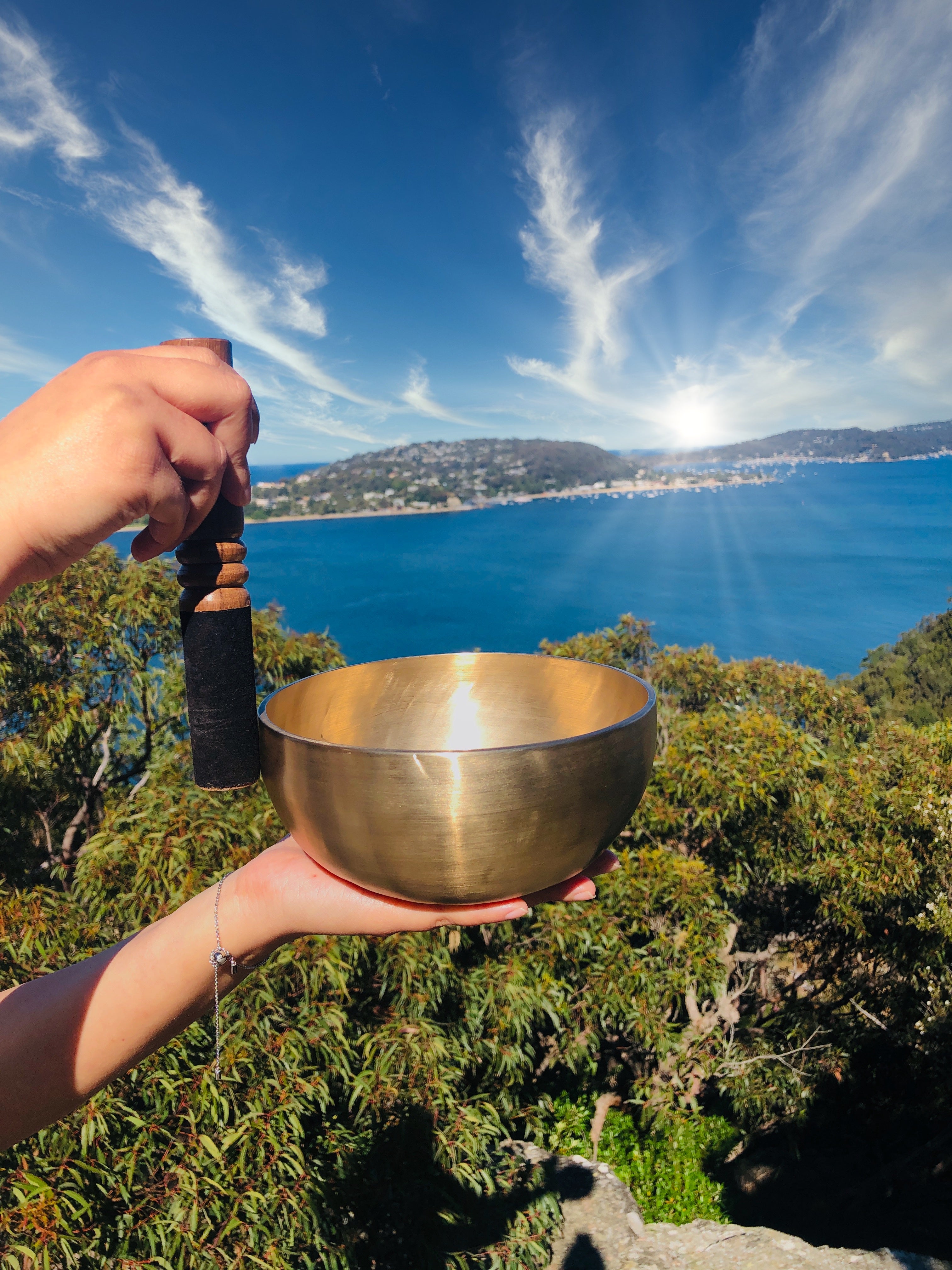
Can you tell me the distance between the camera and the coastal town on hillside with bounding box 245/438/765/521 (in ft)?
234

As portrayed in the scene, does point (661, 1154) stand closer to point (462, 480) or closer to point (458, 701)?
point (458, 701)

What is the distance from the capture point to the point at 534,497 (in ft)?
262

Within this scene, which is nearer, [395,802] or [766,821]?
[395,802]

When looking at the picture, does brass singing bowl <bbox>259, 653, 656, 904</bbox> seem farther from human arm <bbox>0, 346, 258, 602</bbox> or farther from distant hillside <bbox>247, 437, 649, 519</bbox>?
distant hillside <bbox>247, 437, 649, 519</bbox>

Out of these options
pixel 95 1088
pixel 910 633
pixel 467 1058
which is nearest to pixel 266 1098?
pixel 467 1058

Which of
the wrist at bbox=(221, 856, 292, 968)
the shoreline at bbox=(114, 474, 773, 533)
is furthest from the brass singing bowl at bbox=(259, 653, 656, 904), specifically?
the shoreline at bbox=(114, 474, 773, 533)

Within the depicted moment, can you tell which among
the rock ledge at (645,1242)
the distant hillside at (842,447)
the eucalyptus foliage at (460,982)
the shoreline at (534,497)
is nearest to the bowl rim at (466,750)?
the eucalyptus foliage at (460,982)

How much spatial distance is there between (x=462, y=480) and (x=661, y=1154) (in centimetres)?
7910

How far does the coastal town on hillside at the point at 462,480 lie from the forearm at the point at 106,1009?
6866 cm

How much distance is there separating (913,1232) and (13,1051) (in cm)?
631

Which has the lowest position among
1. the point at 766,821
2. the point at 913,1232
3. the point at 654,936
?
the point at 913,1232

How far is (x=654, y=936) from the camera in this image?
161 inches

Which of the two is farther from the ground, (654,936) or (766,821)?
(766,821)

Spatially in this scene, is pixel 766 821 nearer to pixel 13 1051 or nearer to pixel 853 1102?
pixel 853 1102
